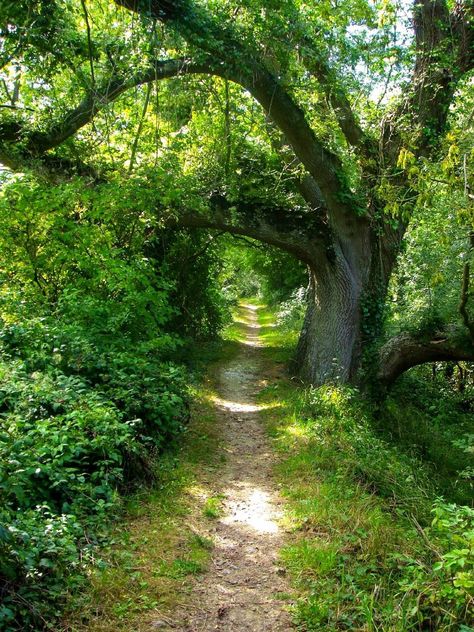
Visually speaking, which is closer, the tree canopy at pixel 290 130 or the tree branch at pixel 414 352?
the tree canopy at pixel 290 130

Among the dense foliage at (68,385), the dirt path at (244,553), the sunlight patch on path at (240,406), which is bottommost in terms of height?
the dirt path at (244,553)

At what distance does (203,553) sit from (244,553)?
1.43ft

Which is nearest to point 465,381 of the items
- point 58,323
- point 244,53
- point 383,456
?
point 383,456

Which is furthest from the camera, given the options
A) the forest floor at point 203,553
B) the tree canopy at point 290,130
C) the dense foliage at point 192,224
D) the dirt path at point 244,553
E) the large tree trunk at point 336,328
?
the large tree trunk at point 336,328

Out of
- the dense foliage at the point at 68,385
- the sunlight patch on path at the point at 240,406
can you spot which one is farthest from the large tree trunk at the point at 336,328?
the dense foliage at the point at 68,385

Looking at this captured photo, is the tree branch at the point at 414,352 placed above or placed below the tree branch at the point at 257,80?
below

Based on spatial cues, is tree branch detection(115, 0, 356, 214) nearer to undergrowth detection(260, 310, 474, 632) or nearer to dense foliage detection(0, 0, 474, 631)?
dense foliage detection(0, 0, 474, 631)

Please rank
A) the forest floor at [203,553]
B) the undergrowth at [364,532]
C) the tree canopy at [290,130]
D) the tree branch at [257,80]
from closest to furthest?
1. the undergrowth at [364,532]
2. the forest floor at [203,553]
3. the tree branch at [257,80]
4. the tree canopy at [290,130]

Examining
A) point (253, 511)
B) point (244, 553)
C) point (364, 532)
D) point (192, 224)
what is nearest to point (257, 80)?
point (192, 224)

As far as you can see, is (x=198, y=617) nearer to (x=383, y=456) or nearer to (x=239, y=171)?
(x=383, y=456)

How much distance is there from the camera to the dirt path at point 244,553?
404cm

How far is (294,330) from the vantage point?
18.9 m

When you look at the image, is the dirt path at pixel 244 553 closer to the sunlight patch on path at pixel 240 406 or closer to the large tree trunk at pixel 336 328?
the sunlight patch on path at pixel 240 406

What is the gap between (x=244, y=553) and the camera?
5082 millimetres
